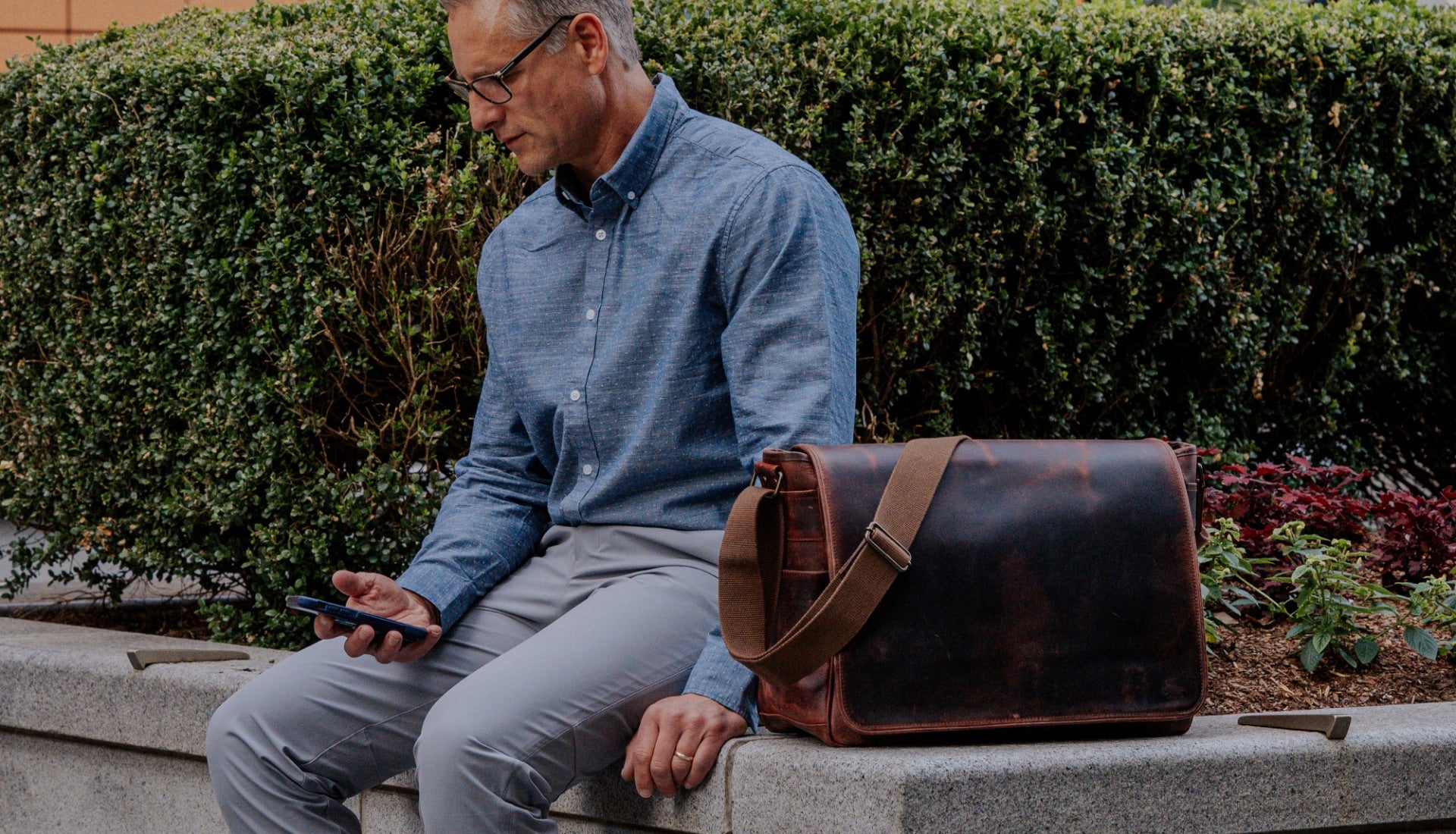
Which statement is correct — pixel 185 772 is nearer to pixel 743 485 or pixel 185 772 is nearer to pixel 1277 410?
pixel 743 485

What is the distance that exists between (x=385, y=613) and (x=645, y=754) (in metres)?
0.58

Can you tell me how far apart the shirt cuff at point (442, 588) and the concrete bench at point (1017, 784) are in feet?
1.32

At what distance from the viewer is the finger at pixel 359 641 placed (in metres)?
2.47

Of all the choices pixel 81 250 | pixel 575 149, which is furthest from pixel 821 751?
pixel 81 250

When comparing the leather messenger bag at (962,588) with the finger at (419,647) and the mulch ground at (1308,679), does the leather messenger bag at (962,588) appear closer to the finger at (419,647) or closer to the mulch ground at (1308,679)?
the finger at (419,647)

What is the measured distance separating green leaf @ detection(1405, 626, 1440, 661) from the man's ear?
7.13 feet

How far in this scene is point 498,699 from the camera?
91.5 inches

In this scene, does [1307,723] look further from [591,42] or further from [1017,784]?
[591,42]

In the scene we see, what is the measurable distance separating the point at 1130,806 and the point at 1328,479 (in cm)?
273

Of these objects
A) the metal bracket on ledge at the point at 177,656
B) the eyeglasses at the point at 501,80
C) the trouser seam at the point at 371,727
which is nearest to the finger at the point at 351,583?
the trouser seam at the point at 371,727

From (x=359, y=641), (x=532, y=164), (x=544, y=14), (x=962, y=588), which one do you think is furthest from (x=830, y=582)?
(x=544, y=14)

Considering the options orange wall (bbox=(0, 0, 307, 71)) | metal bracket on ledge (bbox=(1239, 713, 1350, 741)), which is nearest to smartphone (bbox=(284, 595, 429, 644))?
metal bracket on ledge (bbox=(1239, 713, 1350, 741))

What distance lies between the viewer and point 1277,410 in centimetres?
489

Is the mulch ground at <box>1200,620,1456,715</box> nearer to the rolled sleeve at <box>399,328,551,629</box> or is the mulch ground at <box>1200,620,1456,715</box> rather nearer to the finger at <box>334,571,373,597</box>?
the rolled sleeve at <box>399,328,551,629</box>
